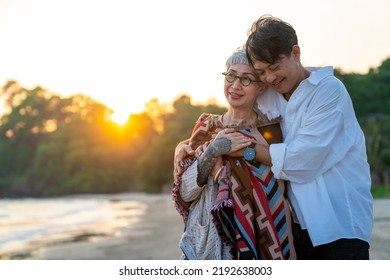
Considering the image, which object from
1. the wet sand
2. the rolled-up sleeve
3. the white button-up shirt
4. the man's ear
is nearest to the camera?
the white button-up shirt

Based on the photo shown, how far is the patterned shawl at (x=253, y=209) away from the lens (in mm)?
2867

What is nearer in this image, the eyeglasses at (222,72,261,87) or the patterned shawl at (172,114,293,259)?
the patterned shawl at (172,114,293,259)

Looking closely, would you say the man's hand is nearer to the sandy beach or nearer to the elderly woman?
the elderly woman

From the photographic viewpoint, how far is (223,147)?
2.89 metres

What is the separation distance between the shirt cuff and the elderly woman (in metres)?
0.10

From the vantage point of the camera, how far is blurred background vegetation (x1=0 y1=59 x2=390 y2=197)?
157 ft

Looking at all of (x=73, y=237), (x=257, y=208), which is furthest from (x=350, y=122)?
(x=73, y=237)

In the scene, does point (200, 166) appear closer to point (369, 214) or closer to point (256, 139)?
point (256, 139)

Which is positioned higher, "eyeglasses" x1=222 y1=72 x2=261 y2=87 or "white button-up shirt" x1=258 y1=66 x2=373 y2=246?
"eyeglasses" x1=222 y1=72 x2=261 y2=87

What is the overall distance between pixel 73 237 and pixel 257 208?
37.6ft

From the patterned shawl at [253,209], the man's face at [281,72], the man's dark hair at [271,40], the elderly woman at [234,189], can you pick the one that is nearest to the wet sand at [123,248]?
the elderly woman at [234,189]

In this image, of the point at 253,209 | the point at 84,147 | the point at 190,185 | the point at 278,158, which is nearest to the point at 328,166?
the point at 278,158

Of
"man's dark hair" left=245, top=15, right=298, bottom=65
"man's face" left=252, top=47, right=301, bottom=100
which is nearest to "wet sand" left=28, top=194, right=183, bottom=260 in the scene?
"man's face" left=252, top=47, right=301, bottom=100

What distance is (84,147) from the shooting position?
51.2 metres
